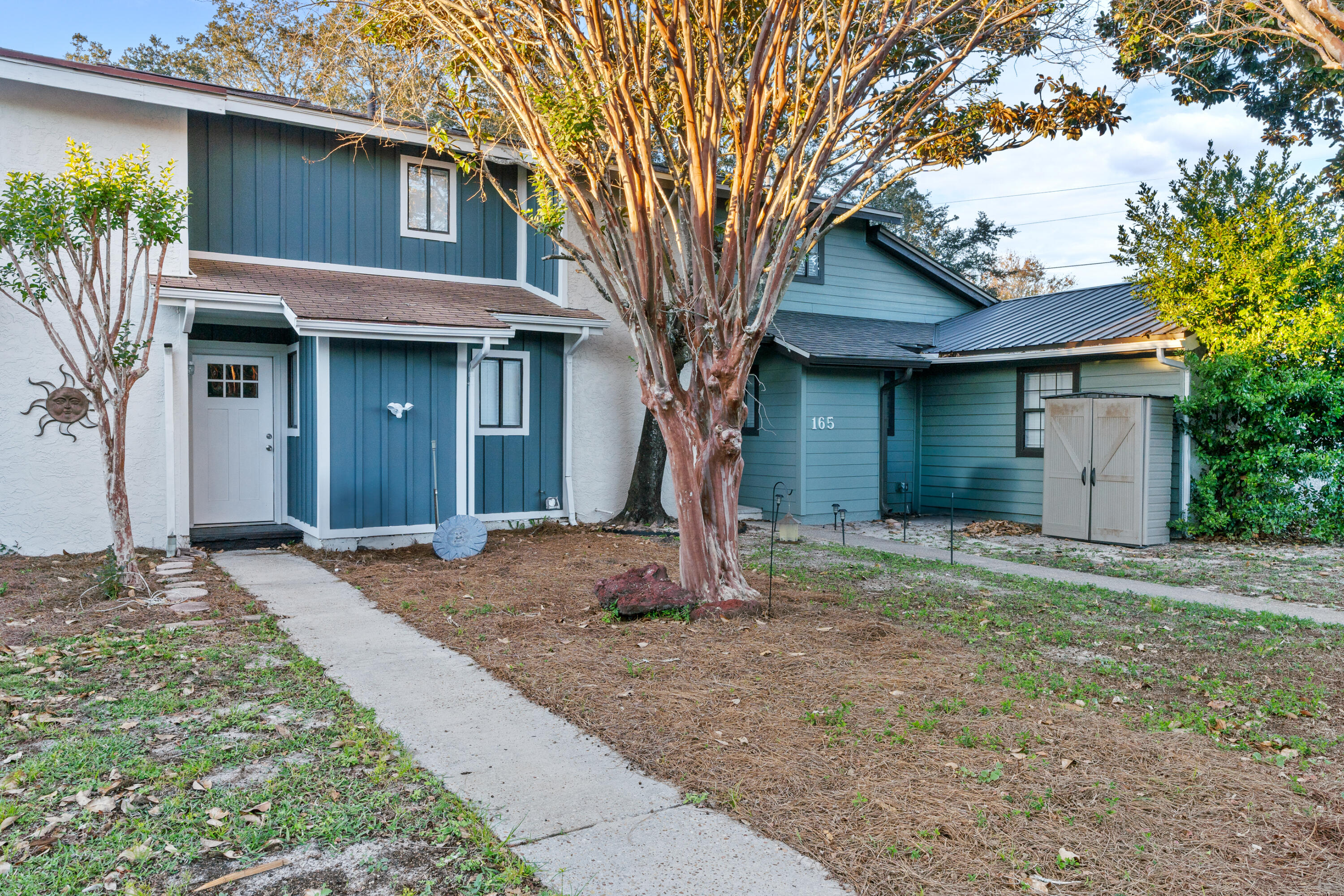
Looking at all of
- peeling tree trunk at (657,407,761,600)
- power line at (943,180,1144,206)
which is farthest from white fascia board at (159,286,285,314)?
power line at (943,180,1144,206)

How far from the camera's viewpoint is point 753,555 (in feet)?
31.4

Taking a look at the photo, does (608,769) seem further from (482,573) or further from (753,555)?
(753,555)

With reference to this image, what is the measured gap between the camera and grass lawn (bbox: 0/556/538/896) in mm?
2805

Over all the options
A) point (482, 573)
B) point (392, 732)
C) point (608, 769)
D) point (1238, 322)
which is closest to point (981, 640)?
point (608, 769)

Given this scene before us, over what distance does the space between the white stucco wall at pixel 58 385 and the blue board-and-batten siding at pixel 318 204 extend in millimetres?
630

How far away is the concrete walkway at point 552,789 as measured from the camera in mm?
2818

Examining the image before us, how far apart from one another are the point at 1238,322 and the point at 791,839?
10.5 m

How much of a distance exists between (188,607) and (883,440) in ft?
32.5

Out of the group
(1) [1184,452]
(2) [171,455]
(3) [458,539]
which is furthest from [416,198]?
(1) [1184,452]

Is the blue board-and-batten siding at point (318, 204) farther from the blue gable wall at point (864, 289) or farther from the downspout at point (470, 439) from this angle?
the blue gable wall at point (864, 289)

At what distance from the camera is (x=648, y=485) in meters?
11.5

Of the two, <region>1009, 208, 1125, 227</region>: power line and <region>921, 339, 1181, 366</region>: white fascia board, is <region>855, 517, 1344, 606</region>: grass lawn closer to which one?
<region>921, 339, 1181, 366</region>: white fascia board

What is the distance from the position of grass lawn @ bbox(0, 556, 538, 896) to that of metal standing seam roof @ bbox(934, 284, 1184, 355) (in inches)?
428

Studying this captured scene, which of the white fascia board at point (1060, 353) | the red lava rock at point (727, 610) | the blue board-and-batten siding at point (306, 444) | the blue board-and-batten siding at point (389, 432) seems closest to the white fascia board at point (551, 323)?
the blue board-and-batten siding at point (389, 432)
